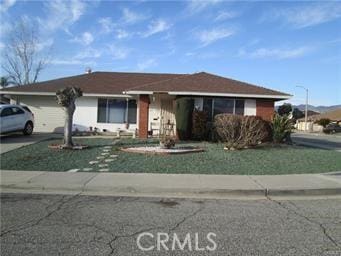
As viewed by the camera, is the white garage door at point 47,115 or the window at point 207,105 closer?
the window at point 207,105

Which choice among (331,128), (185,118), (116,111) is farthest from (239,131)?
(331,128)

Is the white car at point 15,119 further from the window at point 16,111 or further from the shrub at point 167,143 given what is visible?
the shrub at point 167,143

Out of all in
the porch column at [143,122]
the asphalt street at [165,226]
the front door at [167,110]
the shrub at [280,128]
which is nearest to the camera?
the asphalt street at [165,226]

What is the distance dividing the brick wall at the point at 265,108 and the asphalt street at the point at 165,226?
45.7 feet

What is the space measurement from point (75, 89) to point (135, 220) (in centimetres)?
1116

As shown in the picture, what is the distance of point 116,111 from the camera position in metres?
27.2

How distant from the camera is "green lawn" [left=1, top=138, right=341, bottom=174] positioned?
511 inches

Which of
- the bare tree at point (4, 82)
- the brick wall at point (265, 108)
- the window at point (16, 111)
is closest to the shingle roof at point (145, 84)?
the brick wall at point (265, 108)

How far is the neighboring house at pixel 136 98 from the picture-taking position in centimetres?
2283

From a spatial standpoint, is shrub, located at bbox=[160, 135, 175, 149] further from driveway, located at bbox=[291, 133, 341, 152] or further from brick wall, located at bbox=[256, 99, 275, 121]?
driveway, located at bbox=[291, 133, 341, 152]

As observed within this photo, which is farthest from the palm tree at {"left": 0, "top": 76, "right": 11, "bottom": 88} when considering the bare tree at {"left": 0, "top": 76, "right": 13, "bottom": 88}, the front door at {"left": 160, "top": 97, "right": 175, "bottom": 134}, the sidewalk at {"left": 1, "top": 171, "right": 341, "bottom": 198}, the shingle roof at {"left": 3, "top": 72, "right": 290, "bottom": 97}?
the sidewalk at {"left": 1, "top": 171, "right": 341, "bottom": 198}

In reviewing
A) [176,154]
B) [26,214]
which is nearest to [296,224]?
[26,214]

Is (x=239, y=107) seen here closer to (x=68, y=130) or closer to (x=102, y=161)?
(x=68, y=130)

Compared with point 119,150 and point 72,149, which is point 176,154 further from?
point 72,149
